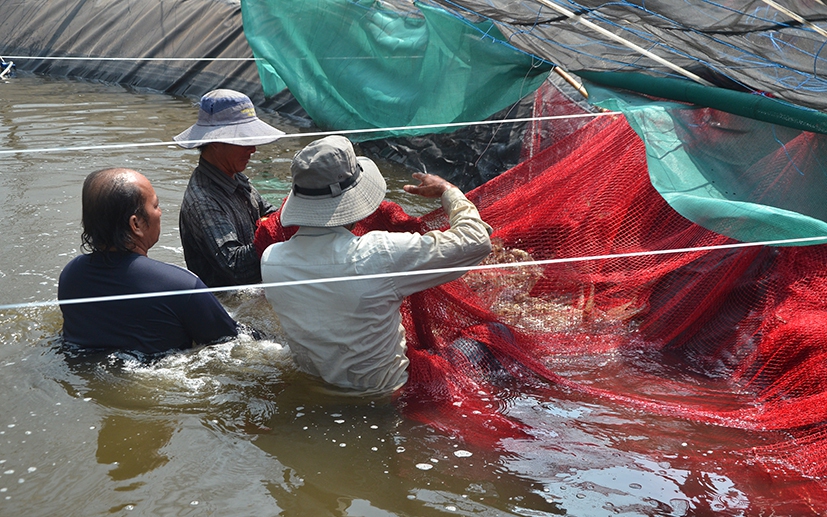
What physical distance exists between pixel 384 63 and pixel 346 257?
348 centimetres

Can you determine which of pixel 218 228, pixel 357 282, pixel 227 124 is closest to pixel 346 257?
pixel 357 282

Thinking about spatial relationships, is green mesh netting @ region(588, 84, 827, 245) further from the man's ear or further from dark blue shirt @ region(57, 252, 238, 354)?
the man's ear

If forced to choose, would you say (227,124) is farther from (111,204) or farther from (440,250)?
(440,250)

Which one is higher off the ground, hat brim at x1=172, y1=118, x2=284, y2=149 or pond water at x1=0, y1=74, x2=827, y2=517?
hat brim at x1=172, y1=118, x2=284, y2=149

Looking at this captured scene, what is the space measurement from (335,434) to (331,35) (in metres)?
4.29

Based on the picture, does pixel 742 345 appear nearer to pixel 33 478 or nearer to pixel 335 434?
pixel 335 434

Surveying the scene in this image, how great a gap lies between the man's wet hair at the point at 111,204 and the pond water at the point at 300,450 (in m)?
0.33

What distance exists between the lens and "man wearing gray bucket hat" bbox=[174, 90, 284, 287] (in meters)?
3.88

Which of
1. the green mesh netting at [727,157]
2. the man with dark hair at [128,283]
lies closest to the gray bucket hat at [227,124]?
the man with dark hair at [128,283]

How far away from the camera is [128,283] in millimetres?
3307

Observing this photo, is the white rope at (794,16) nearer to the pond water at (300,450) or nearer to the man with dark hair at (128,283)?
the pond water at (300,450)

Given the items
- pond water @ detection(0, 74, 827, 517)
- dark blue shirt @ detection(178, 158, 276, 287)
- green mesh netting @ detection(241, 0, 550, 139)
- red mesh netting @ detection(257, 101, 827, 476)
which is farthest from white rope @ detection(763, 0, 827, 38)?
dark blue shirt @ detection(178, 158, 276, 287)

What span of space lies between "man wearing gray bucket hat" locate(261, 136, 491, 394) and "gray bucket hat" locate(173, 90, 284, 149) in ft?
3.11

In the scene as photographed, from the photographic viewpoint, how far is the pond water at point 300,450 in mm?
2891
